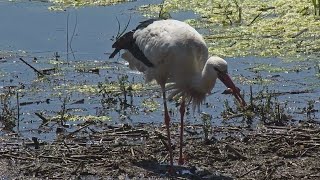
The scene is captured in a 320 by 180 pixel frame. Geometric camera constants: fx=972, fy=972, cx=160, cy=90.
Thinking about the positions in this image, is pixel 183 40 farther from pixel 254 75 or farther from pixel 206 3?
pixel 206 3

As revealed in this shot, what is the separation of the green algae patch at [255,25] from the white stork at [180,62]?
3537mm

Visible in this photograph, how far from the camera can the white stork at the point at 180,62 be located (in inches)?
314

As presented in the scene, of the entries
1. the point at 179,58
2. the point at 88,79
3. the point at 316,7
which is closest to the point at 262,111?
the point at 179,58

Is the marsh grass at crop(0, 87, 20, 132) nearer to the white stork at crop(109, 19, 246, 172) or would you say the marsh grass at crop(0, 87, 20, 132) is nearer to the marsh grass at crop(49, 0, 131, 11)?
the white stork at crop(109, 19, 246, 172)

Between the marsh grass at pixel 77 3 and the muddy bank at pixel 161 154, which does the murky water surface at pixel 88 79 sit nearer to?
the muddy bank at pixel 161 154

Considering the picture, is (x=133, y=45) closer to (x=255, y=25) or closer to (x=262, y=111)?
(x=262, y=111)

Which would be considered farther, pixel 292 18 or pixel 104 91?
pixel 292 18

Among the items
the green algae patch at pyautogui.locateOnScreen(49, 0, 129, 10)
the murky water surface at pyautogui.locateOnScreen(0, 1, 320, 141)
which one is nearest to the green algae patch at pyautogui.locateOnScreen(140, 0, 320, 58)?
the murky water surface at pyautogui.locateOnScreen(0, 1, 320, 141)

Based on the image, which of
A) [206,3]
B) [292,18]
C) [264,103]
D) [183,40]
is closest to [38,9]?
[206,3]

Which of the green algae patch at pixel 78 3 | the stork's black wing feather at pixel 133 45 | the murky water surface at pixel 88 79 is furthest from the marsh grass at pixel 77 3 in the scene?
the stork's black wing feather at pixel 133 45

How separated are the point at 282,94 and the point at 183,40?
2.29 m

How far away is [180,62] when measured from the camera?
8.16m

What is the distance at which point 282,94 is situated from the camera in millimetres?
10117

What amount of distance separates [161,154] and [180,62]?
837 mm
